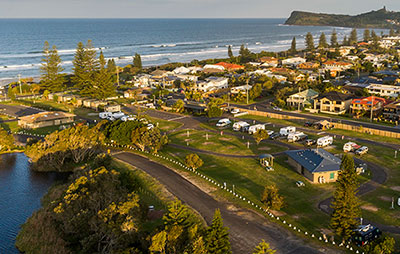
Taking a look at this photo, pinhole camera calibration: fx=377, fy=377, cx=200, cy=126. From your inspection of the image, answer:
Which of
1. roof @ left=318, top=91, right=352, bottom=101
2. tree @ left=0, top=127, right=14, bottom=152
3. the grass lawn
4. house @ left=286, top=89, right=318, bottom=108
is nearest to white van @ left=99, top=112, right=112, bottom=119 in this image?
the grass lawn

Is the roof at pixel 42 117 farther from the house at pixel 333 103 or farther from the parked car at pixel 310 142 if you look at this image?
the house at pixel 333 103

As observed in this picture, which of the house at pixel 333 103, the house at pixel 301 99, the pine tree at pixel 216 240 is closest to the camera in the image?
the pine tree at pixel 216 240

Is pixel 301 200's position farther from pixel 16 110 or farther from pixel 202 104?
pixel 16 110

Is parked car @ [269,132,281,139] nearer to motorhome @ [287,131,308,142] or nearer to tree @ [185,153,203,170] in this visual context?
motorhome @ [287,131,308,142]

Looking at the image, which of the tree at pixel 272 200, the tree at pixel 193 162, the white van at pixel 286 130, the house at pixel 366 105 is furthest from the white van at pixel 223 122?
the tree at pixel 272 200

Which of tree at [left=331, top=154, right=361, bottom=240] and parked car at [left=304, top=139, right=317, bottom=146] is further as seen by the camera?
parked car at [left=304, top=139, right=317, bottom=146]

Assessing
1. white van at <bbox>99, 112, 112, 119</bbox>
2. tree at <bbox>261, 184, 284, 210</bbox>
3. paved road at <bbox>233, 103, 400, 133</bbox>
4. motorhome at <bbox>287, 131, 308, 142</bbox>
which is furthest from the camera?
white van at <bbox>99, 112, 112, 119</bbox>
